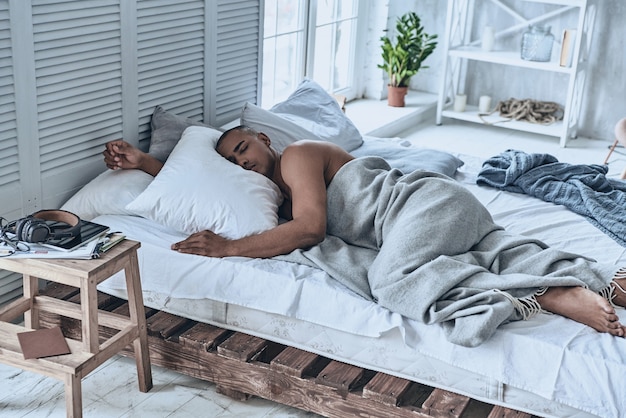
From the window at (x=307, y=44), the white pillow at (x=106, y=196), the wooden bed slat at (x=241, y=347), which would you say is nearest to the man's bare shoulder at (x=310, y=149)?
the white pillow at (x=106, y=196)

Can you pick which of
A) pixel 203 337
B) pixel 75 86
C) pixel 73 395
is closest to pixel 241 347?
pixel 203 337

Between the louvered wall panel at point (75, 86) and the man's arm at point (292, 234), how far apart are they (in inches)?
26.1

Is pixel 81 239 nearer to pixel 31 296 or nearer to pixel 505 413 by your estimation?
pixel 31 296

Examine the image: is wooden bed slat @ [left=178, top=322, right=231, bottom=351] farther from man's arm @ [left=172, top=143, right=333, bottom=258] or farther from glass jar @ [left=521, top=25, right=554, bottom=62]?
glass jar @ [left=521, top=25, right=554, bottom=62]

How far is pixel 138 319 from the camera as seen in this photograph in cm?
265

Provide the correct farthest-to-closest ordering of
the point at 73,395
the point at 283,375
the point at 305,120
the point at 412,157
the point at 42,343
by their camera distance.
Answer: the point at 305,120 < the point at 412,157 < the point at 283,375 < the point at 42,343 < the point at 73,395

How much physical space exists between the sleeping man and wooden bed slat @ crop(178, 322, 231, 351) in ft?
0.84

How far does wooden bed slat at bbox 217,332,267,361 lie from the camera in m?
2.65

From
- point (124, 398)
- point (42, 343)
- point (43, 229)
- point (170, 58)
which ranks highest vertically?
point (170, 58)

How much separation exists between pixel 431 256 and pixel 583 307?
1.60 feet

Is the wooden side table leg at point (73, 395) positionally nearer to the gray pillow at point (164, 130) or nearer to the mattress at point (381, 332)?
Answer: the mattress at point (381, 332)

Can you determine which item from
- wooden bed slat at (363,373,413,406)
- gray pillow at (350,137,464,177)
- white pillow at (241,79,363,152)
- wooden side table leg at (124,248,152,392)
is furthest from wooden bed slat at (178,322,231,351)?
gray pillow at (350,137,464,177)

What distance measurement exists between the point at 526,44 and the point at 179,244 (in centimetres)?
380

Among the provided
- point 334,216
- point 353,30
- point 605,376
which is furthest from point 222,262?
point 353,30
